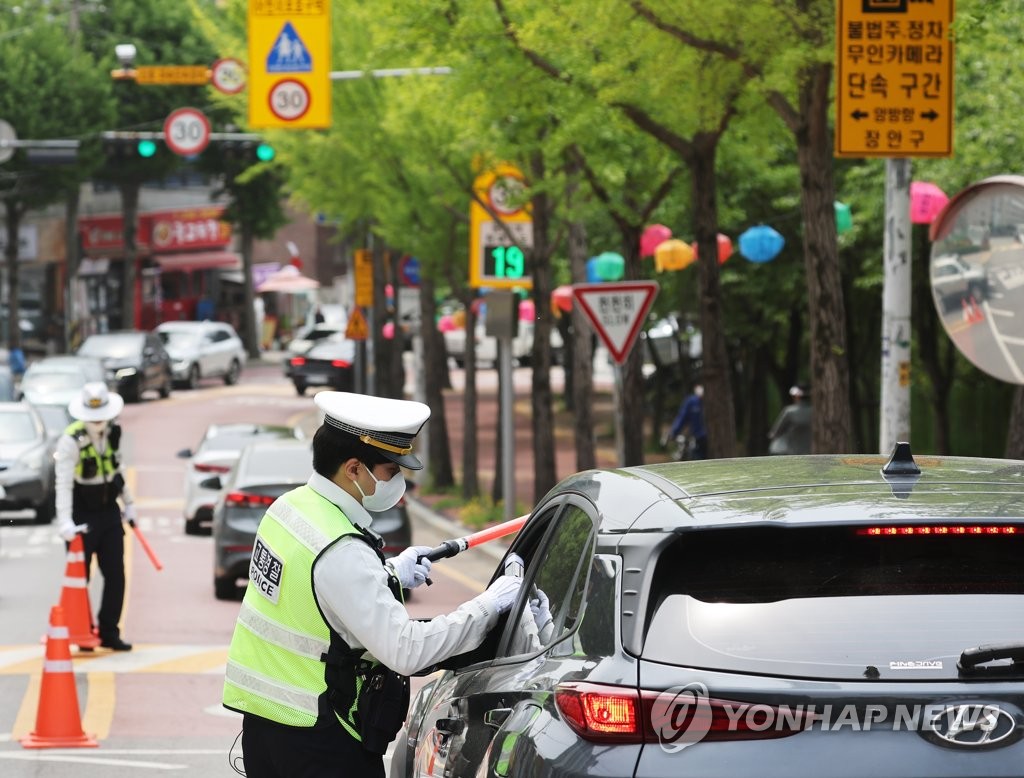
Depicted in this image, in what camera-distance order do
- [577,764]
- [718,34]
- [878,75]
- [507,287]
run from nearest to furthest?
[577,764] < [878,75] < [718,34] < [507,287]

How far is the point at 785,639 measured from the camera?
378 centimetres

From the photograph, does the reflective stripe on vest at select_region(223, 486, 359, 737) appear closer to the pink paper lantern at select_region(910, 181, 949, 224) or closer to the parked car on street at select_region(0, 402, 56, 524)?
the pink paper lantern at select_region(910, 181, 949, 224)

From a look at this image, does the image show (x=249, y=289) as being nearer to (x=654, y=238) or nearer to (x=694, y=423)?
(x=694, y=423)

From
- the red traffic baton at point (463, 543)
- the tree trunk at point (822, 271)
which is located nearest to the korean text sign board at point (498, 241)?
the tree trunk at point (822, 271)

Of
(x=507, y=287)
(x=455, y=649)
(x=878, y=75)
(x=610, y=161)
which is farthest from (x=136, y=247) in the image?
(x=455, y=649)

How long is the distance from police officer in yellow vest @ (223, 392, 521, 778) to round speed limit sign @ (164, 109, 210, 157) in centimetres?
3208

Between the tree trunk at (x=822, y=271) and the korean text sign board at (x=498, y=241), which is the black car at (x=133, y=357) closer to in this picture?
the korean text sign board at (x=498, y=241)

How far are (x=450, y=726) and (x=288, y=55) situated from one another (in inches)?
659

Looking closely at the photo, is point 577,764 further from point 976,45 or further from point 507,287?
point 507,287

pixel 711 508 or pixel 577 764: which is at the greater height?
pixel 711 508

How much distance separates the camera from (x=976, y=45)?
1540 centimetres

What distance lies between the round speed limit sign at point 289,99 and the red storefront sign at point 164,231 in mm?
47836

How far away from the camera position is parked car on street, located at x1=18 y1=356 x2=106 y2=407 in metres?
37.2

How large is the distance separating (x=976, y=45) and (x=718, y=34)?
255 centimetres
